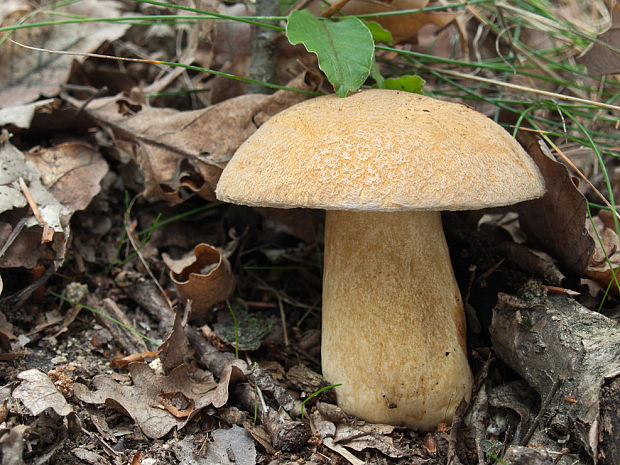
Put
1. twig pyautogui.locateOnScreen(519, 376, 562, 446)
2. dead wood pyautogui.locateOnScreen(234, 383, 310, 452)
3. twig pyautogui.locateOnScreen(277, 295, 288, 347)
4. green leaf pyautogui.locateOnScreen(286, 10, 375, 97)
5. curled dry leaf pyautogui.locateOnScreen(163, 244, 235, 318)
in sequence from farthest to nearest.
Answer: twig pyautogui.locateOnScreen(277, 295, 288, 347) < curled dry leaf pyautogui.locateOnScreen(163, 244, 235, 318) < green leaf pyautogui.locateOnScreen(286, 10, 375, 97) < dead wood pyautogui.locateOnScreen(234, 383, 310, 452) < twig pyautogui.locateOnScreen(519, 376, 562, 446)

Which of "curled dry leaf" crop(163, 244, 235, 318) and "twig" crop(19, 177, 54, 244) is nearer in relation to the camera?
"twig" crop(19, 177, 54, 244)

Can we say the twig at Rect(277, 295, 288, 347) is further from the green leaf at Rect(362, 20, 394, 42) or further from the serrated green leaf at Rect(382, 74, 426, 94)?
the green leaf at Rect(362, 20, 394, 42)

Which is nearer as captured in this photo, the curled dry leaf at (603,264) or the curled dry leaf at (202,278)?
the curled dry leaf at (603,264)

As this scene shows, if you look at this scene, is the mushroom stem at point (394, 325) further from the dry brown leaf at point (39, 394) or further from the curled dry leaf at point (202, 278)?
the dry brown leaf at point (39, 394)

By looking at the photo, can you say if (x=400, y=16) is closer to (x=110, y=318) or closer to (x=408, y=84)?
(x=408, y=84)

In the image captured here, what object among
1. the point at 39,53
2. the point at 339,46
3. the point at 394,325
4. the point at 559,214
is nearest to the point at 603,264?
the point at 559,214

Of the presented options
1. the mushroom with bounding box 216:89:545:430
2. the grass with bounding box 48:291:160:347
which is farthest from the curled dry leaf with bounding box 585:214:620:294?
the grass with bounding box 48:291:160:347

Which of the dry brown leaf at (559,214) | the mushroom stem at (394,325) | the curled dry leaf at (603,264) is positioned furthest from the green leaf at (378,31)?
the curled dry leaf at (603,264)
